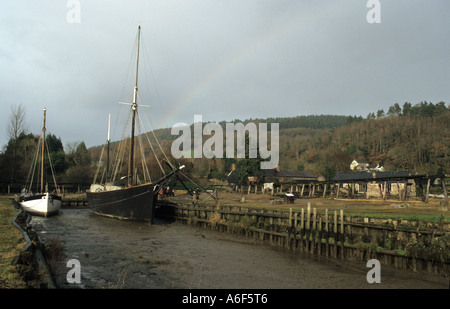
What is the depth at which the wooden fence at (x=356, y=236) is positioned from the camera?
1689cm

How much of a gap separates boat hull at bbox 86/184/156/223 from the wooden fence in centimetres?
1020

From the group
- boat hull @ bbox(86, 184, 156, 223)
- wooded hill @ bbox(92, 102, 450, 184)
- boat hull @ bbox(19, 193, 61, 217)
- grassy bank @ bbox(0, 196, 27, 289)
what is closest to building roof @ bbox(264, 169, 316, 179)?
wooded hill @ bbox(92, 102, 450, 184)

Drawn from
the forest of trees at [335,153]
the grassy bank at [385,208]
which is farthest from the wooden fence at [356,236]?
the forest of trees at [335,153]

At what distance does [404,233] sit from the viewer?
1856 centimetres

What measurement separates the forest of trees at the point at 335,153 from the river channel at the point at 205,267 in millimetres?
53704

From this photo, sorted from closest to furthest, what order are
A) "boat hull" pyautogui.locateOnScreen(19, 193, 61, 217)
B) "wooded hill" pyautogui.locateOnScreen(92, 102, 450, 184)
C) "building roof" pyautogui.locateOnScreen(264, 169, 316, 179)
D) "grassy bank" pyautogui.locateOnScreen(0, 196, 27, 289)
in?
1. "grassy bank" pyautogui.locateOnScreen(0, 196, 27, 289)
2. "boat hull" pyautogui.locateOnScreen(19, 193, 61, 217)
3. "building roof" pyautogui.locateOnScreen(264, 169, 316, 179)
4. "wooded hill" pyautogui.locateOnScreen(92, 102, 450, 184)

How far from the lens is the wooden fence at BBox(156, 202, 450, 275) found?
16891 mm

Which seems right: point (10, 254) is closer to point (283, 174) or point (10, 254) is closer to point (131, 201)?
point (131, 201)

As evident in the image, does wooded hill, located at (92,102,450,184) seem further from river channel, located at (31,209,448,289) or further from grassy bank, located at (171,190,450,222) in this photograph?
river channel, located at (31,209,448,289)

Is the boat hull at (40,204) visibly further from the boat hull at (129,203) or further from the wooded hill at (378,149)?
the wooded hill at (378,149)
